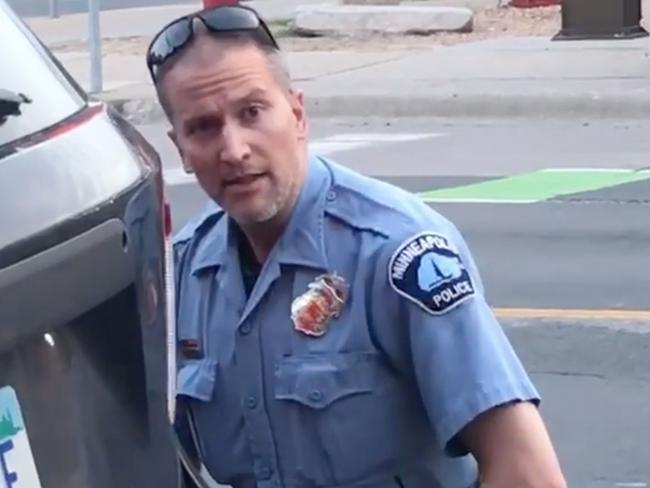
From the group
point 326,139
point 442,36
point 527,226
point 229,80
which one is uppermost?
point 229,80

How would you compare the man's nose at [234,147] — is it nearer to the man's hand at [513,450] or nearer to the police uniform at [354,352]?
the police uniform at [354,352]

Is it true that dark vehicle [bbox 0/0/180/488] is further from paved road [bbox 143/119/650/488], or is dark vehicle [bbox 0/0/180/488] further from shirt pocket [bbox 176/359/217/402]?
paved road [bbox 143/119/650/488]

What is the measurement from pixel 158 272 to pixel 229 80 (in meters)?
0.29

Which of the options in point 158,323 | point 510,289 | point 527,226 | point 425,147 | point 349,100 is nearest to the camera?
point 158,323

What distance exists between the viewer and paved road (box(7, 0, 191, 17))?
101 ft

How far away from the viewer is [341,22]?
21.8 meters

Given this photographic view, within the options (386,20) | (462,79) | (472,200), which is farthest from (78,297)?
(386,20)

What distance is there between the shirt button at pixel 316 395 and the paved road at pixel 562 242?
3540 mm

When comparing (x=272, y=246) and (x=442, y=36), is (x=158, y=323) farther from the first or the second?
(x=442, y=36)

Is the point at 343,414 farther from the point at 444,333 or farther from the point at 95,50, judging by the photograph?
the point at 95,50

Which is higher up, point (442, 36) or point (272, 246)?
point (272, 246)

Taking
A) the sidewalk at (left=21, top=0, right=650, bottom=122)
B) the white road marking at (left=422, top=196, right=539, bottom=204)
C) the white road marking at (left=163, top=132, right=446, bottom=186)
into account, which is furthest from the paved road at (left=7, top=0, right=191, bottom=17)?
the white road marking at (left=422, top=196, right=539, bottom=204)

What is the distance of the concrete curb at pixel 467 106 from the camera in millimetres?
16297

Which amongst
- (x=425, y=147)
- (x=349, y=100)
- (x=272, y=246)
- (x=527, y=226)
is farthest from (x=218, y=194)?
(x=349, y=100)
